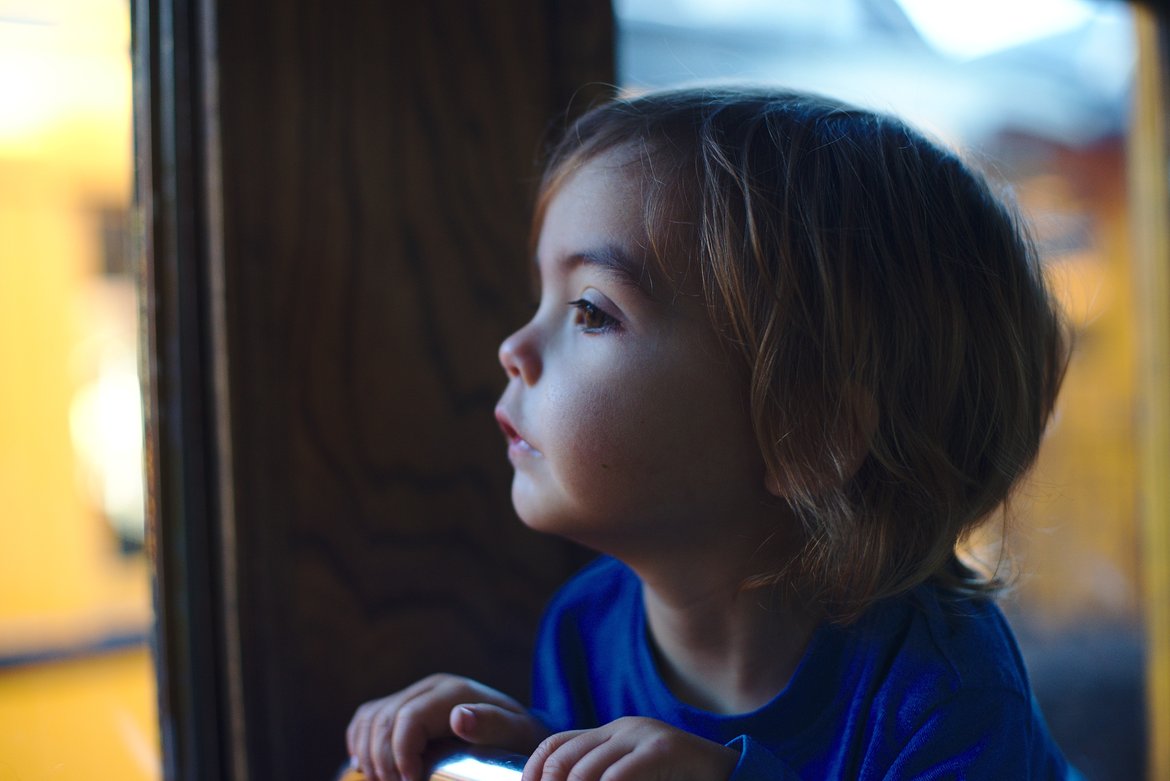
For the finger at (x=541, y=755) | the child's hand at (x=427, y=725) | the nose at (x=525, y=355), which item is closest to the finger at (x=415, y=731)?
the child's hand at (x=427, y=725)

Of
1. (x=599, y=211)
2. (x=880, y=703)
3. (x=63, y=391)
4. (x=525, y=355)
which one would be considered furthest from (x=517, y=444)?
(x=63, y=391)

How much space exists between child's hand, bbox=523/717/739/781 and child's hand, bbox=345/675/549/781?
0.09 metres

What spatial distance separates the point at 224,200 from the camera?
0.65 m

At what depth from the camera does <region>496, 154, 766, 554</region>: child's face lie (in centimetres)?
57

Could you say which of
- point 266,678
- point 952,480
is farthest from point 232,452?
point 952,480

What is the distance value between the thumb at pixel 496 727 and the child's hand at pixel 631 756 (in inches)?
3.3

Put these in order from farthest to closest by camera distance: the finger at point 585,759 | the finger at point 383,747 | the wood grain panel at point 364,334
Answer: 1. the wood grain panel at point 364,334
2. the finger at point 383,747
3. the finger at point 585,759

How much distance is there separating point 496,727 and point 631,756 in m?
0.14

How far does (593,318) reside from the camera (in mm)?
594

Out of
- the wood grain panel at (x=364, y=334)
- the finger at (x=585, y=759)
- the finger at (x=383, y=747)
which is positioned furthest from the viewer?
the wood grain panel at (x=364, y=334)

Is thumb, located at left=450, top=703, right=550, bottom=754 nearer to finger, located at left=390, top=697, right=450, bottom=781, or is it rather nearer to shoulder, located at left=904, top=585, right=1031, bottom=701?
finger, located at left=390, top=697, right=450, bottom=781

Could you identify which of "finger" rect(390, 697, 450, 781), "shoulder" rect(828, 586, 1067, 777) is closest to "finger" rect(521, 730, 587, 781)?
"finger" rect(390, 697, 450, 781)

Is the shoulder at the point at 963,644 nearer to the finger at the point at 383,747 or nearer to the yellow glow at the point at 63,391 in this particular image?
the finger at the point at 383,747

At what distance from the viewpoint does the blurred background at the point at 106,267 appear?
69 cm
